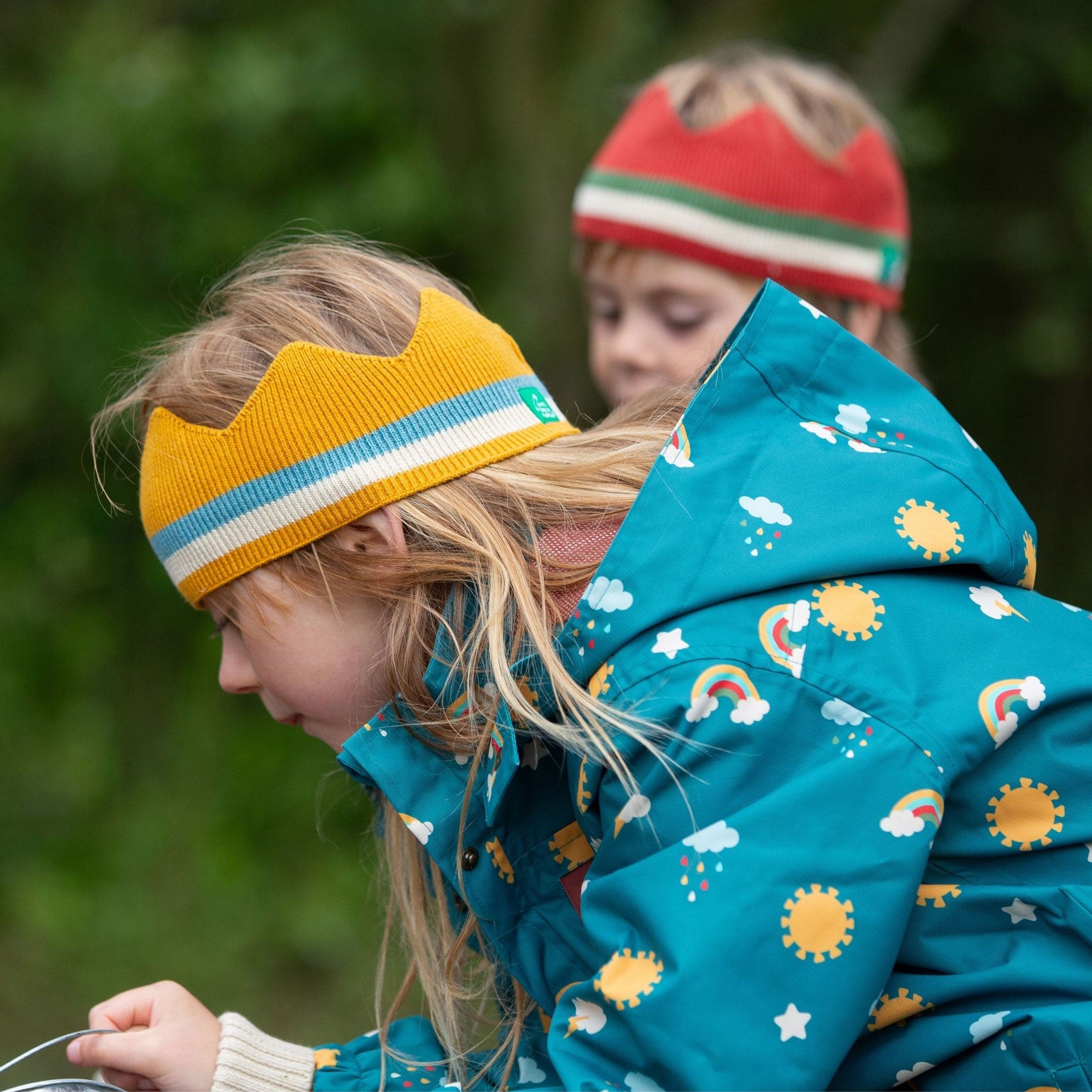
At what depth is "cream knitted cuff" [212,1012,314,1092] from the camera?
1.75 metres

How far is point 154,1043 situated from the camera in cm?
173

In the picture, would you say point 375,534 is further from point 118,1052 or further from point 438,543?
point 118,1052

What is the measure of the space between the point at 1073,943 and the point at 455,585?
2.73 ft

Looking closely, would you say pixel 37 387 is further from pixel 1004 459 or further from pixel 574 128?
pixel 1004 459

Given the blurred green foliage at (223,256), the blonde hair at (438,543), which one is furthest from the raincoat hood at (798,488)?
the blurred green foliage at (223,256)

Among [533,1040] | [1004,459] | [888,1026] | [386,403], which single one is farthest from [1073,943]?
[1004,459]

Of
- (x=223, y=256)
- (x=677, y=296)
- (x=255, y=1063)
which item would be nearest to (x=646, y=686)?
(x=255, y=1063)

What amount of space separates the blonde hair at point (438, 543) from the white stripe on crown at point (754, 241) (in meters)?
1.22

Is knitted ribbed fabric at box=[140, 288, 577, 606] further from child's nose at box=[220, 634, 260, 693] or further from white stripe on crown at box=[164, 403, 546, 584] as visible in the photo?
child's nose at box=[220, 634, 260, 693]

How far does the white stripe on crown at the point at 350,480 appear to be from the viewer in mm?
1650

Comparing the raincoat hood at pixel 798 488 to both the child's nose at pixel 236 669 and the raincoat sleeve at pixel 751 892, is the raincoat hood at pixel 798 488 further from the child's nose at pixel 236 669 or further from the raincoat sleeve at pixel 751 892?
the child's nose at pixel 236 669

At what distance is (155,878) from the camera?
13.1 feet

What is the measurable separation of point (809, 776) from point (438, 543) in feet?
1.84

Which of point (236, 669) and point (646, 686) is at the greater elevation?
point (646, 686)
